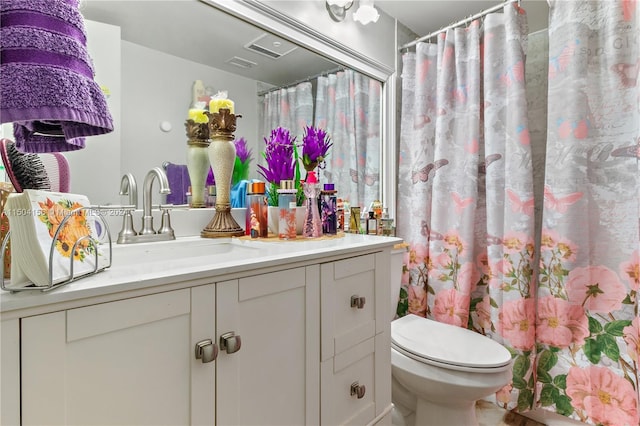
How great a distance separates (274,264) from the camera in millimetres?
790

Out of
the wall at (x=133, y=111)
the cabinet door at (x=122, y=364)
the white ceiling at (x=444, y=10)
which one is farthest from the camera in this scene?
the white ceiling at (x=444, y=10)

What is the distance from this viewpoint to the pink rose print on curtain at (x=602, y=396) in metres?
1.37

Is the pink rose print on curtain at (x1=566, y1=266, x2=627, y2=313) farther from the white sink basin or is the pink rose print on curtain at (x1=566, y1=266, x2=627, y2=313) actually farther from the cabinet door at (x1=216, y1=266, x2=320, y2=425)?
the white sink basin

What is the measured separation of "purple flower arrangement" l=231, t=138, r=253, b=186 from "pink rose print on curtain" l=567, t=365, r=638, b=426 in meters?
1.72

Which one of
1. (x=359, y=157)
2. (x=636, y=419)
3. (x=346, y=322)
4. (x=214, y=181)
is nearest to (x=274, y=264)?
(x=346, y=322)

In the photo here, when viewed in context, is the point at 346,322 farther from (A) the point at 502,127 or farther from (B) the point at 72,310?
(A) the point at 502,127

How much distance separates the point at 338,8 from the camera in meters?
1.65

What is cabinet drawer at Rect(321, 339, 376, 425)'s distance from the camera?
93 cm

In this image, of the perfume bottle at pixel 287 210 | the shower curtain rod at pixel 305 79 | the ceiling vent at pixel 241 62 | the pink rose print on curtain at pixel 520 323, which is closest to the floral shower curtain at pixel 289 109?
the shower curtain rod at pixel 305 79

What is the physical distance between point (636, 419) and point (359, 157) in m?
1.69

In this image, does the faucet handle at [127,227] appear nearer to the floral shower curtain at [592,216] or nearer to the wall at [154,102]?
the wall at [154,102]

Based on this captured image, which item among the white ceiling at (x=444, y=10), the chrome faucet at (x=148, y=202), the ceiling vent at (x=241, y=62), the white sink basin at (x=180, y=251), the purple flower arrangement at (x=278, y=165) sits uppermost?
the white ceiling at (x=444, y=10)

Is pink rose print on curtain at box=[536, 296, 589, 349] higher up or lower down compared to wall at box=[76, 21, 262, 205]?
lower down

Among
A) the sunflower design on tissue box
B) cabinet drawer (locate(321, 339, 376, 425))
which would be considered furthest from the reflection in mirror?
cabinet drawer (locate(321, 339, 376, 425))
